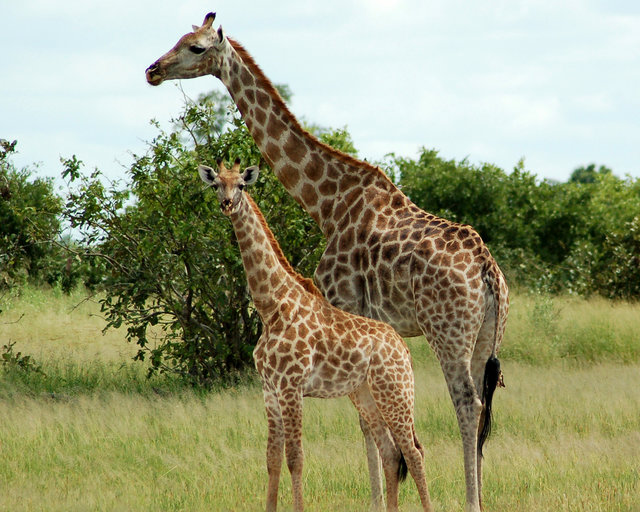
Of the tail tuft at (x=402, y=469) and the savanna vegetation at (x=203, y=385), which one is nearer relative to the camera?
the tail tuft at (x=402, y=469)

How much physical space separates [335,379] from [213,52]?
3178 mm

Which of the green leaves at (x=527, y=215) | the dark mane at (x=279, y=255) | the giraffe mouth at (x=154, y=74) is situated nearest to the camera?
the dark mane at (x=279, y=255)

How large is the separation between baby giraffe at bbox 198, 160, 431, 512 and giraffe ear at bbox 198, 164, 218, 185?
0.80 feet

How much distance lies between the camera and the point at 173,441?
9.25 meters

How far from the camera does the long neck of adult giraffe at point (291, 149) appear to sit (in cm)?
746

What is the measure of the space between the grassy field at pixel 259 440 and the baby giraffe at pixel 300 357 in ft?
4.38

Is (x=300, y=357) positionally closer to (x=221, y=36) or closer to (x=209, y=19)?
(x=221, y=36)

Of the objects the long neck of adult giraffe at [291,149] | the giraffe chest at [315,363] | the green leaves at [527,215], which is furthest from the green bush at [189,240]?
the green leaves at [527,215]

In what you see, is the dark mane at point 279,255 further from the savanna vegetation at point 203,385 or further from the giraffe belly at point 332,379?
the savanna vegetation at point 203,385

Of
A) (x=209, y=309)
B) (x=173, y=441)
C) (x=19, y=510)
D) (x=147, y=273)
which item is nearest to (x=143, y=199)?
(x=147, y=273)

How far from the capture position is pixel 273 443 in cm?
588

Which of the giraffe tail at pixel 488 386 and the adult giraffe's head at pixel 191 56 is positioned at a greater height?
the adult giraffe's head at pixel 191 56

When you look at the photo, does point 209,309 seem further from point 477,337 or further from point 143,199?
point 477,337

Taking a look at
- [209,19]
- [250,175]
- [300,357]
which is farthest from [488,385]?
[209,19]
